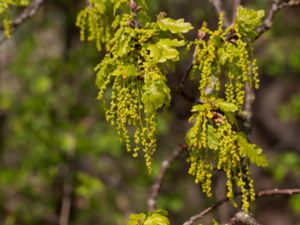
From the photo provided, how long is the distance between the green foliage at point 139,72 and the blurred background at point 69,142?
530cm

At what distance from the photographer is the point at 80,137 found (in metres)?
8.24

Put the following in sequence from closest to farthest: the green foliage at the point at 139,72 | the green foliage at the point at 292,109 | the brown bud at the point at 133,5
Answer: the green foliage at the point at 139,72 < the brown bud at the point at 133,5 < the green foliage at the point at 292,109

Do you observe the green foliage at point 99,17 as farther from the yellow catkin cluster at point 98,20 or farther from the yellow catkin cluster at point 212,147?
the yellow catkin cluster at point 212,147

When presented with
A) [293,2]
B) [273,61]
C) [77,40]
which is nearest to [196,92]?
[273,61]

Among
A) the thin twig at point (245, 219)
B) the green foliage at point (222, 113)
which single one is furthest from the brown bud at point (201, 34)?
the thin twig at point (245, 219)

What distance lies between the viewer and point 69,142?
26.8ft

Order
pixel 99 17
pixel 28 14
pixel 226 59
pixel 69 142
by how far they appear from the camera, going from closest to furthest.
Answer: pixel 226 59 < pixel 99 17 < pixel 28 14 < pixel 69 142

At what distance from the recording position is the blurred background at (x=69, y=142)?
8.27 metres

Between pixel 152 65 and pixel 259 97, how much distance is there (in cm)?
1028

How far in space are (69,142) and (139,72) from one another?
5.66 meters

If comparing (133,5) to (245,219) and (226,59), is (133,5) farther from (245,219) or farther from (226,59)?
(245,219)

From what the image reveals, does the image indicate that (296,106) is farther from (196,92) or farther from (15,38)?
(15,38)

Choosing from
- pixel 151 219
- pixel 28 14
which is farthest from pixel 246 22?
pixel 28 14

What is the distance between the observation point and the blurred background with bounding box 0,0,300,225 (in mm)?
8266
